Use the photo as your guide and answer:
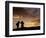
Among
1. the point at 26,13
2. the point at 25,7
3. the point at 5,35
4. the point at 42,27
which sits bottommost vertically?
the point at 5,35

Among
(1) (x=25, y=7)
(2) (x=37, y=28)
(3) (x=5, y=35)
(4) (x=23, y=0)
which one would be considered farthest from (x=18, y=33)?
(4) (x=23, y=0)

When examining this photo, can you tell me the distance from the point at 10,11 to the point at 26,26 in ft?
1.30

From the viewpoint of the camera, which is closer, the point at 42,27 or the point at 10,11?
the point at 10,11

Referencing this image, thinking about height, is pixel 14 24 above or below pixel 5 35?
above

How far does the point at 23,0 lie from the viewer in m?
1.79

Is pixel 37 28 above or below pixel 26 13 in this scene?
below

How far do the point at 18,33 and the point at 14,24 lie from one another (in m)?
0.18

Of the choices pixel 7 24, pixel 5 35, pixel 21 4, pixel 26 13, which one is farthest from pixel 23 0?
pixel 5 35

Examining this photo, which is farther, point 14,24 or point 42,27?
point 42,27

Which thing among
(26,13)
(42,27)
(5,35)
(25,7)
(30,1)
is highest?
(30,1)

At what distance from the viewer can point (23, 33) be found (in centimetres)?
176

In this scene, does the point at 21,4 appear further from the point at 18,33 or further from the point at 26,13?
the point at 18,33

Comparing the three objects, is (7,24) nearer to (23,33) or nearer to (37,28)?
(23,33)

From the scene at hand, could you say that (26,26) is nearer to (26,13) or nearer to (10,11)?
(26,13)
